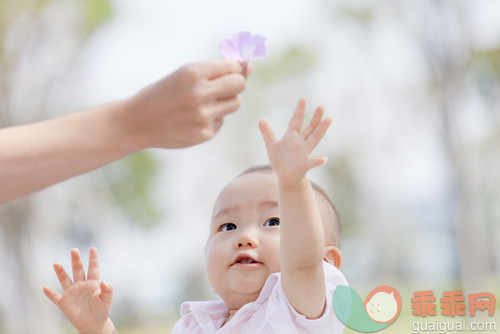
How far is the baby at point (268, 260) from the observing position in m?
0.94

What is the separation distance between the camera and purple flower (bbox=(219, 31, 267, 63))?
876mm

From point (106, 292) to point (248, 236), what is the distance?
300 mm

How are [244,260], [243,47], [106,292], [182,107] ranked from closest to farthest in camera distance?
[182,107] → [243,47] → [244,260] → [106,292]

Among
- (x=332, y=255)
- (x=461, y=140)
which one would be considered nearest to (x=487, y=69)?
(x=461, y=140)

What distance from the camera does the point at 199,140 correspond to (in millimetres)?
758

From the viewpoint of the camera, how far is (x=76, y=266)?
1.25 meters

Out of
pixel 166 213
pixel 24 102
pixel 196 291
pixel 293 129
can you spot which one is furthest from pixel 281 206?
pixel 166 213

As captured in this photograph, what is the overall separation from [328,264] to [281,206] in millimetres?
225

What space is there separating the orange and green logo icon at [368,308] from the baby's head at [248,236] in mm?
93

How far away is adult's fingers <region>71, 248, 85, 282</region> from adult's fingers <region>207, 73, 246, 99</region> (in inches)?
23.4

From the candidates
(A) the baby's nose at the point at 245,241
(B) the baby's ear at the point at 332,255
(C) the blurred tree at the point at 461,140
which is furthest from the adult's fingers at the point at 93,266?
(C) the blurred tree at the point at 461,140

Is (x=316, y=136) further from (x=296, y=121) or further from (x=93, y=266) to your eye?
(x=93, y=266)

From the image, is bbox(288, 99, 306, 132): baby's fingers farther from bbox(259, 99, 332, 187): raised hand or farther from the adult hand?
the adult hand

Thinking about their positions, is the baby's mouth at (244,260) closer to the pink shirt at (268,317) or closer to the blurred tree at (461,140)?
the pink shirt at (268,317)
